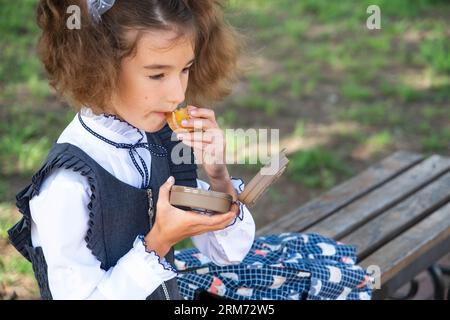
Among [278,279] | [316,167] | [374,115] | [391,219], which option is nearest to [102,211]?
[278,279]

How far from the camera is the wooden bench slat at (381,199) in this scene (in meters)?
2.85

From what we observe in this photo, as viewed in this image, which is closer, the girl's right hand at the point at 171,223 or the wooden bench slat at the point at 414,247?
the girl's right hand at the point at 171,223

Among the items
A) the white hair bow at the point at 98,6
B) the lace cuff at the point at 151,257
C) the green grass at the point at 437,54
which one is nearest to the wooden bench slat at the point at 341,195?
the lace cuff at the point at 151,257

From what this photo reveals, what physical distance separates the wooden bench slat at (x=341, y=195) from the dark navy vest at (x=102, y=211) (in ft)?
2.82

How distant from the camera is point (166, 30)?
75.1 inches

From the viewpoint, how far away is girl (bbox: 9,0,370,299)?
72.6 inches

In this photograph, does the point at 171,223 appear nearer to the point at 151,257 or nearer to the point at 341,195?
the point at 151,257

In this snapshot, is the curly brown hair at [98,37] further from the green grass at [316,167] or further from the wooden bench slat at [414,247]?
the green grass at [316,167]

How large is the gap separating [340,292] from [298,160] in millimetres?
1972

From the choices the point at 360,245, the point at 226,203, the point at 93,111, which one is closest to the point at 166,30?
the point at 93,111

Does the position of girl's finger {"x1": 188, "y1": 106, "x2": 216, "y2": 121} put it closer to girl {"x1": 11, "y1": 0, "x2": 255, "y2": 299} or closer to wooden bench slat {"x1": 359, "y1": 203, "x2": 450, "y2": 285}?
girl {"x1": 11, "y1": 0, "x2": 255, "y2": 299}

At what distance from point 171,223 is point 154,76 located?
0.35 metres

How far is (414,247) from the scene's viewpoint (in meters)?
2.69
